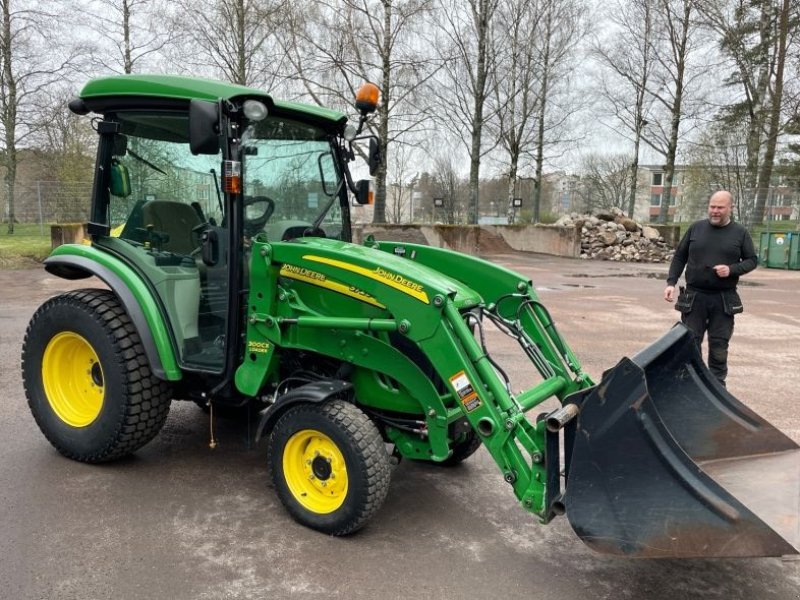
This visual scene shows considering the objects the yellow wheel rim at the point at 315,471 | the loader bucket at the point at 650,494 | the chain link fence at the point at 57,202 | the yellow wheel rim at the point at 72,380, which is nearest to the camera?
the loader bucket at the point at 650,494

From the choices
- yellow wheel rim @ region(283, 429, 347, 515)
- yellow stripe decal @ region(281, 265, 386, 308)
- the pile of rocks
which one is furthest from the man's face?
the pile of rocks

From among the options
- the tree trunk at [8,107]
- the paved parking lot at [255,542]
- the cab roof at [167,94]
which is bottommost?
the paved parking lot at [255,542]

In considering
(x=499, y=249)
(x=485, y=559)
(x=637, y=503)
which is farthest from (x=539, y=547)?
(x=499, y=249)

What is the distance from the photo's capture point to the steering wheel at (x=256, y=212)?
3.60 meters

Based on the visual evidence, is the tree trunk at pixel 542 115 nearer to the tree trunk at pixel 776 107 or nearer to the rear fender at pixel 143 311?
the tree trunk at pixel 776 107

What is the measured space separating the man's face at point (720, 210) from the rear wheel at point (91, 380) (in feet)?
13.9

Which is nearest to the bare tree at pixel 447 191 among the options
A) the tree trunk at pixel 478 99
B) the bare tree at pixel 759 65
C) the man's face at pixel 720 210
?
the tree trunk at pixel 478 99

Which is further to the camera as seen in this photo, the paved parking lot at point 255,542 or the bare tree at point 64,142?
the bare tree at point 64,142

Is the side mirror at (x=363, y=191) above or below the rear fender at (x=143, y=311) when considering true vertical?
above

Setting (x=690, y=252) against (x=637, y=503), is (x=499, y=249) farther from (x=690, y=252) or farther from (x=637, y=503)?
(x=637, y=503)

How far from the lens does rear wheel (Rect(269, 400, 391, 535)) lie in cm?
304

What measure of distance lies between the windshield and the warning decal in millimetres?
1435

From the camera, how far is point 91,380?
13.5ft

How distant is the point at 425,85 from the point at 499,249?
6085 mm
